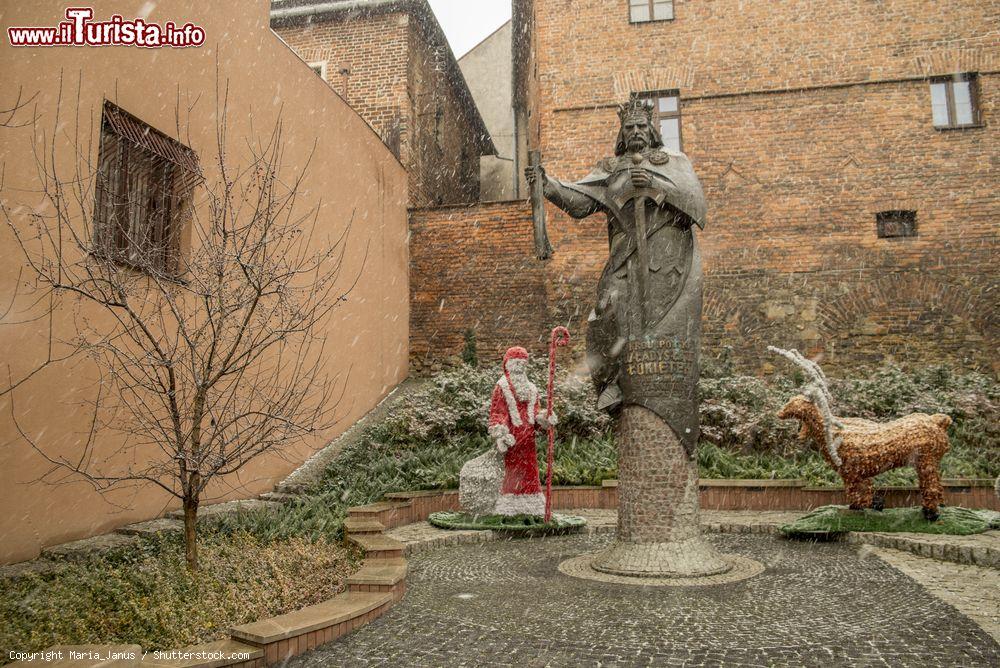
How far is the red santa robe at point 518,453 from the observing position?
716 cm

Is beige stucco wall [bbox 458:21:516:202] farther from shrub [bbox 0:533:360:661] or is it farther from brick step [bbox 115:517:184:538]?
shrub [bbox 0:533:360:661]

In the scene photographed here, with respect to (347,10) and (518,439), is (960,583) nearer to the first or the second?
(518,439)

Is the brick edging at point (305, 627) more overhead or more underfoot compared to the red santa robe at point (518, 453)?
more underfoot

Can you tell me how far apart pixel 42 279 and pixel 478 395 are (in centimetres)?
667

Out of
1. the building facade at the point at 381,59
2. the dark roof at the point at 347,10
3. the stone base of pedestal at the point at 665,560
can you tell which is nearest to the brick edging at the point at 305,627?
the stone base of pedestal at the point at 665,560

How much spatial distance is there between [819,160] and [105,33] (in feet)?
39.8

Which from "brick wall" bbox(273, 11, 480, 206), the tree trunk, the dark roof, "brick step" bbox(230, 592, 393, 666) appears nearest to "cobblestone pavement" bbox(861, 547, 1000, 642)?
"brick step" bbox(230, 592, 393, 666)

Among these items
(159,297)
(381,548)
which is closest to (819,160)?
(381,548)

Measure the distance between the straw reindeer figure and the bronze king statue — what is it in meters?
1.71

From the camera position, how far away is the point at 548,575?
5195 millimetres

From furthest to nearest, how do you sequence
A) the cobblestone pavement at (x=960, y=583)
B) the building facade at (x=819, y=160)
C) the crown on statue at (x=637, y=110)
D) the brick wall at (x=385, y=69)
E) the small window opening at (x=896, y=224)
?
the brick wall at (x=385, y=69), the small window opening at (x=896, y=224), the building facade at (x=819, y=160), the crown on statue at (x=637, y=110), the cobblestone pavement at (x=960, y=583)

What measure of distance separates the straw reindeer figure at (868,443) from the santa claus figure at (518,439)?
93.4 inches

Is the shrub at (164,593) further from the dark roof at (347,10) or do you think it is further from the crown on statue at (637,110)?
the dark roof at (347,10)

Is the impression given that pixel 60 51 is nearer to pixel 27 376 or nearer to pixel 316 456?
pixel 27 376
